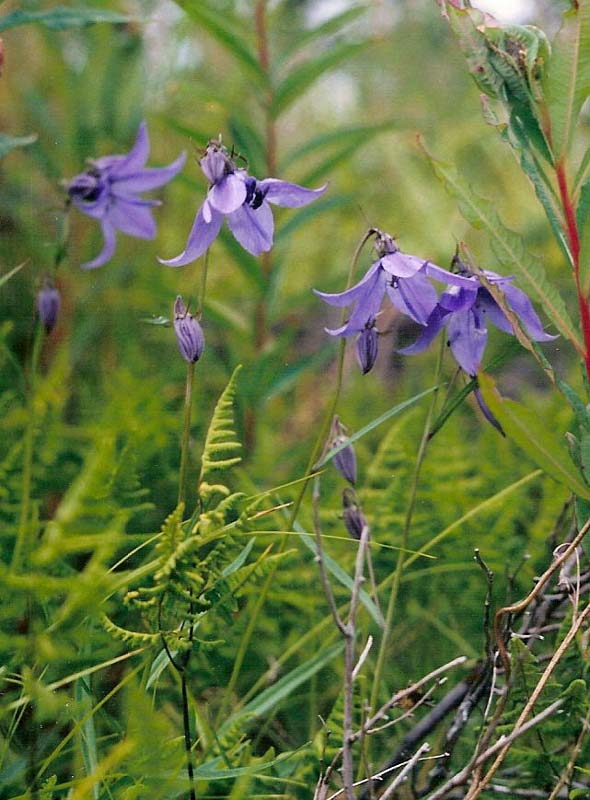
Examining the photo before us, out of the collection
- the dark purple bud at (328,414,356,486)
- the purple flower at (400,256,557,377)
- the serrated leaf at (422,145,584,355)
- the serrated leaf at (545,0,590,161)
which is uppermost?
Result: the serrated leaf at (545,0,590,161)

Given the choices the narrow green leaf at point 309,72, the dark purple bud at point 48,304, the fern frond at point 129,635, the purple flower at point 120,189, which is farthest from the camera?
the narrow green leaf at point 309,72

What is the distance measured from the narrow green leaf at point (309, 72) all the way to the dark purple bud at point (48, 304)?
0.67m

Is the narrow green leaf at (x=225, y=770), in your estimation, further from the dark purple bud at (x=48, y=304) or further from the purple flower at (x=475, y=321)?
the dark purple bud at (x=48, y=304)

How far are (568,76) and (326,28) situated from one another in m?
0.86

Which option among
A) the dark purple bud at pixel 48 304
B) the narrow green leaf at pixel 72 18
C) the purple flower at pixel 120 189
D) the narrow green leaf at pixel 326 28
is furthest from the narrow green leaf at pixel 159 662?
the narrow green leaf at pixel 326 28

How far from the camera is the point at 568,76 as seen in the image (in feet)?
2.48

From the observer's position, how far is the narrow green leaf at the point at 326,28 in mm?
1502

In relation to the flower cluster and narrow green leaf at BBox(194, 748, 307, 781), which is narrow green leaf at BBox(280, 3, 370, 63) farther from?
narrow green leaf at BBox(194, 748, 307, 781)

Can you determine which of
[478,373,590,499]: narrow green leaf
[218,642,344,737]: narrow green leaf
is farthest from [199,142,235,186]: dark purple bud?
[218,642,344,737]: narrow green leaf

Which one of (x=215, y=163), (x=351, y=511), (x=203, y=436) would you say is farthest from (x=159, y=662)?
(x=203, y=436)

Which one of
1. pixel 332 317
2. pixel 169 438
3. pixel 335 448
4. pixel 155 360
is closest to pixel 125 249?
pixel 155 360

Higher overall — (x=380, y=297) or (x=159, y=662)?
(x=380, y=297)

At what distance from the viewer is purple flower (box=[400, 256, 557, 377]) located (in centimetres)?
84

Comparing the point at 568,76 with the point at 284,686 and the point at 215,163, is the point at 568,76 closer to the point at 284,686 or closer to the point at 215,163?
the point at 215,163
